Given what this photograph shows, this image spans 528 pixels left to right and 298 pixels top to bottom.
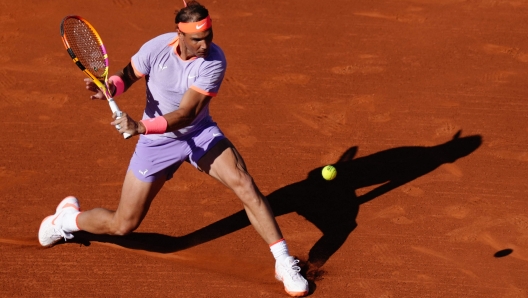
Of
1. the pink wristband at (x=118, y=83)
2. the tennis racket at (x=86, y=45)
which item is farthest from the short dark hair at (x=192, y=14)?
the tennis racket at (x=86, y=45)

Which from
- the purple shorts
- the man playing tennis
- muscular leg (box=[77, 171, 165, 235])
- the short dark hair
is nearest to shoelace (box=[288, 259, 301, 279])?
the man playing tennis

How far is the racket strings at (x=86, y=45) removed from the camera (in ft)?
22.9

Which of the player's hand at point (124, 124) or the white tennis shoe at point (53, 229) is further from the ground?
the player's hand at point (124, 124)

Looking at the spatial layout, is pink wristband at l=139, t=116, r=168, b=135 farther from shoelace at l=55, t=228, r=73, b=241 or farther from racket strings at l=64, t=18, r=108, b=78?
shoelace at l=55, t=228, r=73, b=241

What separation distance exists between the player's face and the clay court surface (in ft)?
6.26

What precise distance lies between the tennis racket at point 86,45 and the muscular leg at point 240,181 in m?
1.09

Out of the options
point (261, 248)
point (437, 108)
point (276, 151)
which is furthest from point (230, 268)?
point (437, 108)

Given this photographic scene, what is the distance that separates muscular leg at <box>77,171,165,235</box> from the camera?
22.6 feet

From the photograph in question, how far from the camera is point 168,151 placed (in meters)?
6.88

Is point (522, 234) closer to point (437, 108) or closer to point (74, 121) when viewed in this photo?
point (437, 108)

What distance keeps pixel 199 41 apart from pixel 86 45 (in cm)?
124

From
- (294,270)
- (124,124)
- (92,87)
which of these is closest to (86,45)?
(92,87)

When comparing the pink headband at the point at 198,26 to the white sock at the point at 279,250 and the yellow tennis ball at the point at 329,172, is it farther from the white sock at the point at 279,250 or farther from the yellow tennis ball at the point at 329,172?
the yellow tennis ball at the point at 329,172

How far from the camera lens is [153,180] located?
271 inches
